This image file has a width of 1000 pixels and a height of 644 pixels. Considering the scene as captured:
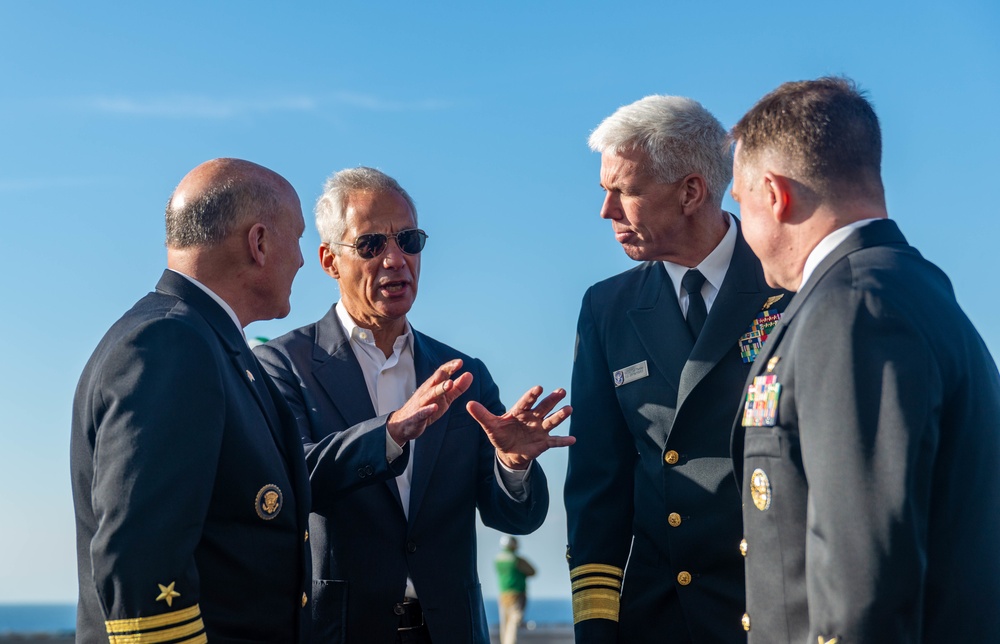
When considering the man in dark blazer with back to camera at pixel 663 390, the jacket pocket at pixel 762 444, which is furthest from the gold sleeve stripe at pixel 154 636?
the jacket pocket at pixel 762 444

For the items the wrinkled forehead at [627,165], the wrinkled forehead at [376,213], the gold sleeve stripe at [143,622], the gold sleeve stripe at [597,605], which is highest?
the wrinkled forehead at [376,213]

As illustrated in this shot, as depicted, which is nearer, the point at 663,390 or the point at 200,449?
the point at 200,449

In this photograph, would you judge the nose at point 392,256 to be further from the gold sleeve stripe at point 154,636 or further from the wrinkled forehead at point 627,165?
the gold sleeve stripe at point 154,636

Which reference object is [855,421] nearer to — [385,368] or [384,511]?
[384,511]

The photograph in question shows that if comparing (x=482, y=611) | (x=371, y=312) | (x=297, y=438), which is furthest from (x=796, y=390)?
(x=371, y=312)

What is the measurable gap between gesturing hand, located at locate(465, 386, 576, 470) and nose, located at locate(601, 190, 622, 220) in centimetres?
87

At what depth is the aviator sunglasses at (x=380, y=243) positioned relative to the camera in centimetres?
545

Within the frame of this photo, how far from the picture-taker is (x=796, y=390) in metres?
2.96

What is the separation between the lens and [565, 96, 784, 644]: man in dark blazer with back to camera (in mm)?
4281

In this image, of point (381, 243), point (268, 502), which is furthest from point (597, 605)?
point (381, 243)

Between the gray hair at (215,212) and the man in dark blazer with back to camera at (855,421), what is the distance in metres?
1.99

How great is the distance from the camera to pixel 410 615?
4.82 metres

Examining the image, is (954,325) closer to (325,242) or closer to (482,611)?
(482,611)

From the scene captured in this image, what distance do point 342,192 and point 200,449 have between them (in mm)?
2426
